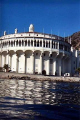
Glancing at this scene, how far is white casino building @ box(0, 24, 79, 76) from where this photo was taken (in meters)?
53.1

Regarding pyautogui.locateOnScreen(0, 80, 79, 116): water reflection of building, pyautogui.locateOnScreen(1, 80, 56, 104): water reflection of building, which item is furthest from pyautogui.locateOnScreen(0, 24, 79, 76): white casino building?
pyautogui.locateOnScreen(0, 80, 79, 116): water reflection of building

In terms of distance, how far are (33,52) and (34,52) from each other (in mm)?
944

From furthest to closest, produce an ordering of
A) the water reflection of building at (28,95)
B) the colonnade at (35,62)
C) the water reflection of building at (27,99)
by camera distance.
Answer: the colonnade at (35,62)
the water reflection of building at (28,95)
the water reflection of building at (27,99)

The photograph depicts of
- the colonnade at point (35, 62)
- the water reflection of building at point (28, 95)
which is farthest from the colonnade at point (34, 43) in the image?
the water reflection of building at point (28, 95)

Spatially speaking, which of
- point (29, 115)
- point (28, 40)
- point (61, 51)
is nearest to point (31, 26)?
point (28, 40)

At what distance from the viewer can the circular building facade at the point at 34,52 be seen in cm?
5309

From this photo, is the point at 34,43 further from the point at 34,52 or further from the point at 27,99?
the point at 27,99

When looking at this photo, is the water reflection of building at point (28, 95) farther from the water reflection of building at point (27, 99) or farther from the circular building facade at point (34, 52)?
the circular building facade at point (34, 52)

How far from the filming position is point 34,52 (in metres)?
53.4

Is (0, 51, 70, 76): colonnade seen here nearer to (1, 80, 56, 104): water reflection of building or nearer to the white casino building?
the white casino building

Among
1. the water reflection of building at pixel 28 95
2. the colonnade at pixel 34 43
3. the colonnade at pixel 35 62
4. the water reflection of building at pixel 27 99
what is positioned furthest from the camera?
the colonnade at pixel 35 62

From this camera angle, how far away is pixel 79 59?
67125 millimetres

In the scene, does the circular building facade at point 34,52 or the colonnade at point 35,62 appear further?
the colonnade at point 35,62

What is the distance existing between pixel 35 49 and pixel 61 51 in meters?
8.97
